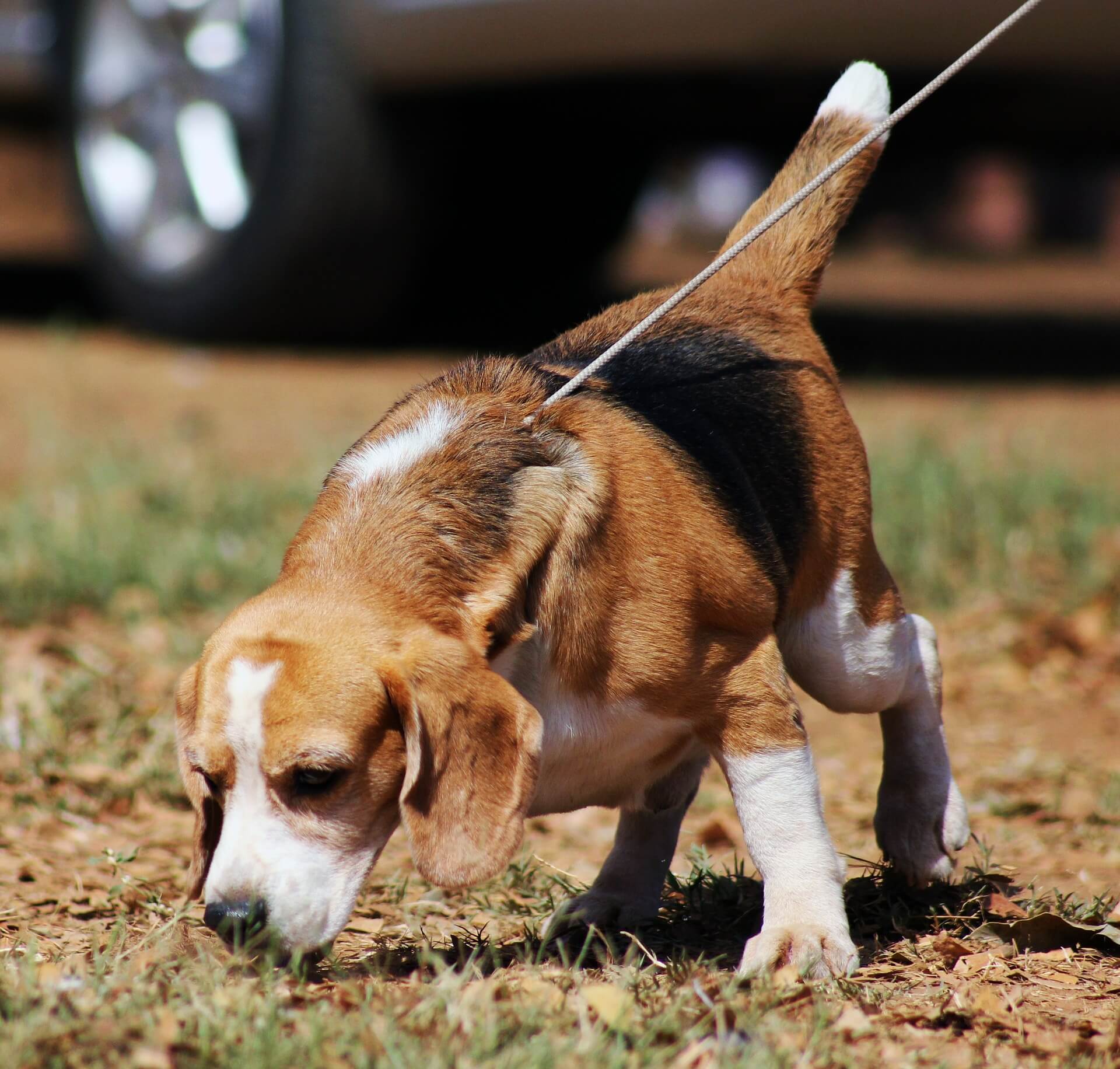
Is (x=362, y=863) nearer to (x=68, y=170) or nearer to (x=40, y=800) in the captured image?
(x=40, y=800)

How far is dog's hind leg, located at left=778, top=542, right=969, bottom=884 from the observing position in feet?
10.2

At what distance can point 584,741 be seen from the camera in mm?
2695

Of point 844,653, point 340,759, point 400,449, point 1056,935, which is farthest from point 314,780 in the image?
point 1056,935

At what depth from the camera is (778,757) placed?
2754 mm

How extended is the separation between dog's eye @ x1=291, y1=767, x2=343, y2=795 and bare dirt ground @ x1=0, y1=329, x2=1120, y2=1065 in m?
0.51

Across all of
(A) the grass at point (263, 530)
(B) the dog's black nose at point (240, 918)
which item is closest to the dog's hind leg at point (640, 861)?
(B) the dog's black nose at point (240, 918)

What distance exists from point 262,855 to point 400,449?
2.36 ft

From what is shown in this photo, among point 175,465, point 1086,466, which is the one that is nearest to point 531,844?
point 175,465

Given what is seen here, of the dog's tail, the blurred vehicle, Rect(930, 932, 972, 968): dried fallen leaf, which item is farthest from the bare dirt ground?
the dog's tail

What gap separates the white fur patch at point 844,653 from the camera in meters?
3.10

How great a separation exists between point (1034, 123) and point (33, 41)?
15.7ft

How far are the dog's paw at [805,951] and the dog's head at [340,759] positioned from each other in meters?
0.50

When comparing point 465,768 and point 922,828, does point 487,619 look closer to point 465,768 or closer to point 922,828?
point 465,768

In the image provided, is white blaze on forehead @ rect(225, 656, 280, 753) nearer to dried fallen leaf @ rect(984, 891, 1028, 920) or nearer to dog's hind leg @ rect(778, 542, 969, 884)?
dog's hind leg @ rect(778, 542, 969, 884)
